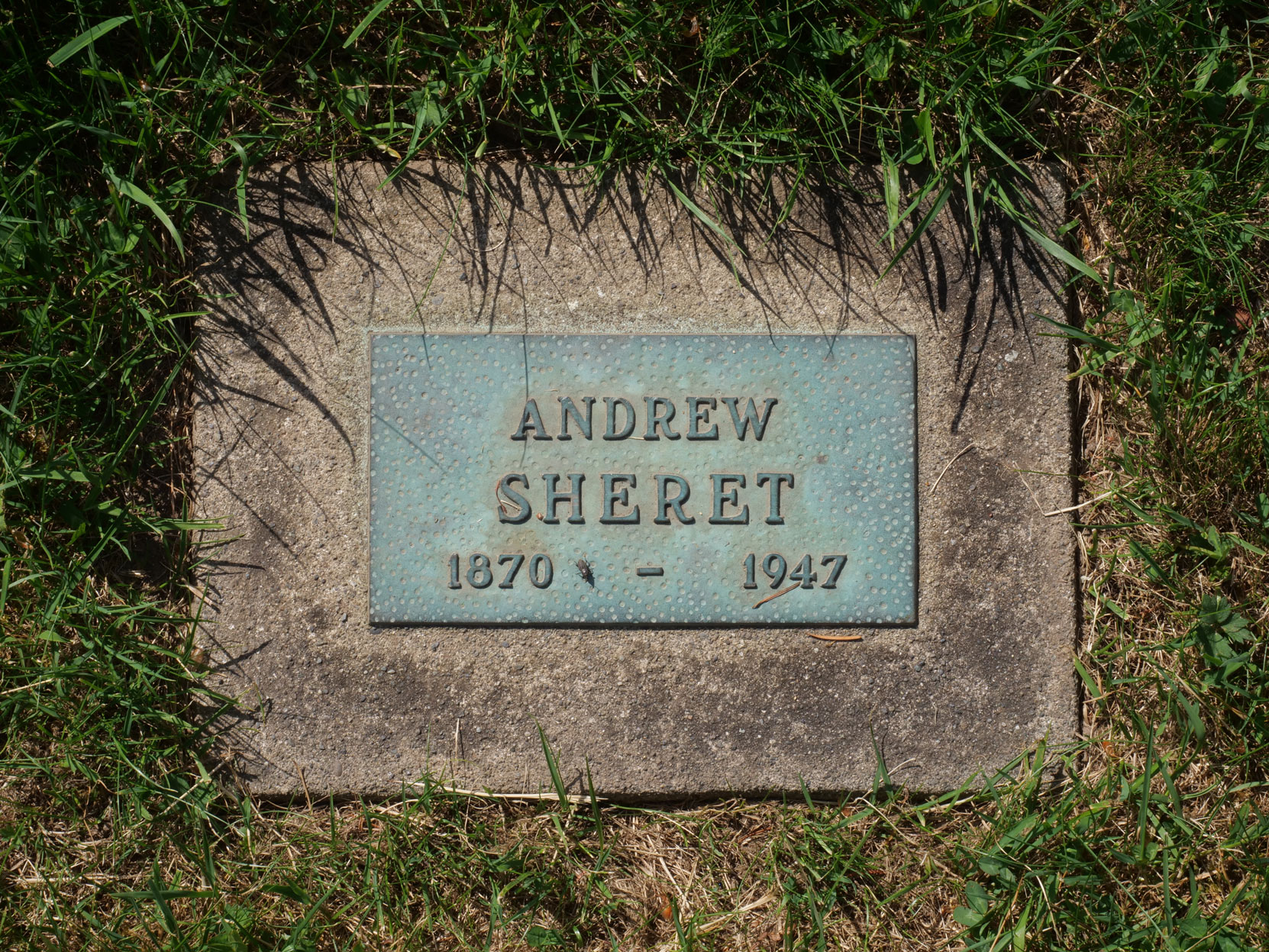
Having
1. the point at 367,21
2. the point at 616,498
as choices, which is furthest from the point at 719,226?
the point at 367,21


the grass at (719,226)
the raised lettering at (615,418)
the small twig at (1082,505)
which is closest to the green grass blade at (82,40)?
the grass at (719,226)

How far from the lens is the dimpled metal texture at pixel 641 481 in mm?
2055

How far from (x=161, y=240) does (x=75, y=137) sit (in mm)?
332

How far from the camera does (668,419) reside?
6.77 ft

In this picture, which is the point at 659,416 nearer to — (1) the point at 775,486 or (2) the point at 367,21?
(1) the point at 775,486

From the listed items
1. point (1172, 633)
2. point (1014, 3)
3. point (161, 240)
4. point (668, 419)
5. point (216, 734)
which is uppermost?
point (1014, 3)

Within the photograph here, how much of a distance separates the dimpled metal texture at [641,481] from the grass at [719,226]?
0.45m

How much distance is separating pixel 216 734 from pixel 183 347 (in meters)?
0.95

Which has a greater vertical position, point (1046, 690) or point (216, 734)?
point (1046, 690)

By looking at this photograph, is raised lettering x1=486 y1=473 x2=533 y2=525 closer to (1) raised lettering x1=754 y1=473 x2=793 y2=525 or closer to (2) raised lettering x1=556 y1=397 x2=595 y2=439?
(2) raised lettering x1=556 y1=397 x2=595 y2=439

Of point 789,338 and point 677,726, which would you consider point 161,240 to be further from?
point 677,726

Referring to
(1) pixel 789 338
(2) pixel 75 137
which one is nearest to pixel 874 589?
(1) pixel 789 338

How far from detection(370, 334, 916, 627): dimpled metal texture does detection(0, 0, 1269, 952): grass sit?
45 centimetres

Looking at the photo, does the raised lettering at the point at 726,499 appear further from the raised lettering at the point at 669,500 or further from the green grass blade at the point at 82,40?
the green grass blade at the point at 82,40
